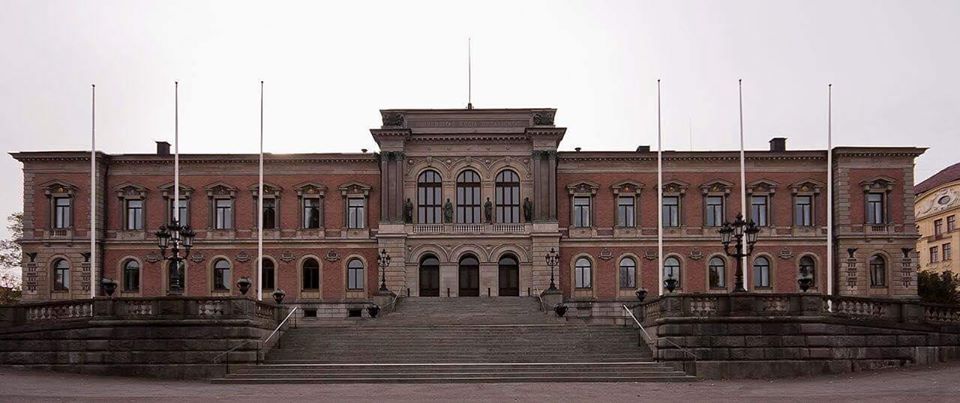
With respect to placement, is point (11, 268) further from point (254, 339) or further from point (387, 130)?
point (254, 339)

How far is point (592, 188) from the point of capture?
66562mm

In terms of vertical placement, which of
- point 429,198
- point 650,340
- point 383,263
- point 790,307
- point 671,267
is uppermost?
point 429,198

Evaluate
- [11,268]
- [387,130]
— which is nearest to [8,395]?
[387,130]

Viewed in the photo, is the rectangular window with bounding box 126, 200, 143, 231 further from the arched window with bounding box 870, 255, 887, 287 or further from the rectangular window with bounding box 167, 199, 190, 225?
the arched window with bounding box 870, 255, 887, 287

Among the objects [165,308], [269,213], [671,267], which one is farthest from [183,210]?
[165,308]

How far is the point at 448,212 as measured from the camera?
65.4 m

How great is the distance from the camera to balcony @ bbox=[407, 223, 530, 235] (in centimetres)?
6500

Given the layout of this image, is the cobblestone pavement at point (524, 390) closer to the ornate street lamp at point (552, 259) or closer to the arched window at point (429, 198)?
the ornate street lamp at point (552, 259)

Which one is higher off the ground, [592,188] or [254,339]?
[592,188]

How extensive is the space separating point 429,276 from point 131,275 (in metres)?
18.2

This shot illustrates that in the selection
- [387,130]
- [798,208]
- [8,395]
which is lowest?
[8,395]

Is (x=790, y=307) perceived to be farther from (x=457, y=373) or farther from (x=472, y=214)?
(x=472, y=214)

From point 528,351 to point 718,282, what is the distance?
32.8 m

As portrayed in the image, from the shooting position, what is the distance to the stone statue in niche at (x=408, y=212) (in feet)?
214
